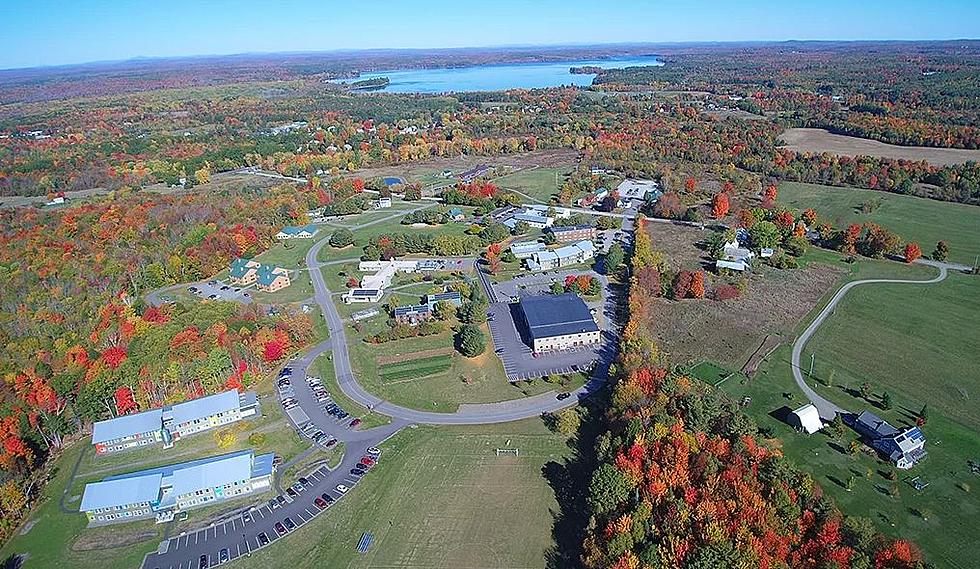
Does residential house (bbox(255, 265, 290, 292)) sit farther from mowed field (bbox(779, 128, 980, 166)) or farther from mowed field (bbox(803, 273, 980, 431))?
mowed field (bbox(779, 128, 980, 166))

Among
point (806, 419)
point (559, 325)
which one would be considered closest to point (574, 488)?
point (806, 419)

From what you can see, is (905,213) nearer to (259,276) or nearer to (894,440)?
(894,440)

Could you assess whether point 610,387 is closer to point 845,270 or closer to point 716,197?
point 845,270

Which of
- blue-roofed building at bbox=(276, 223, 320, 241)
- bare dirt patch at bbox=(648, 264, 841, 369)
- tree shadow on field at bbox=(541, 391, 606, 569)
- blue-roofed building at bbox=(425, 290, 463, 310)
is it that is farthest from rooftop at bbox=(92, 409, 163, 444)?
blue-roofed building at bbox=(276, 223, 320, 241)

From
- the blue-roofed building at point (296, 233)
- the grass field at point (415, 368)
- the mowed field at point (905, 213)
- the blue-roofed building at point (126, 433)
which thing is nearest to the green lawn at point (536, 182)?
the blue-roofed building at point (296, 233)

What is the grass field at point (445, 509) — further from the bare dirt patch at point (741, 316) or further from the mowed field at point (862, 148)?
the mowed field at point (862, 148)

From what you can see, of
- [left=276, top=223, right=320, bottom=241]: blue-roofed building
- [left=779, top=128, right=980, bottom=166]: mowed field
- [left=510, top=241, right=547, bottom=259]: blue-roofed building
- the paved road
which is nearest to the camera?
the paved road
